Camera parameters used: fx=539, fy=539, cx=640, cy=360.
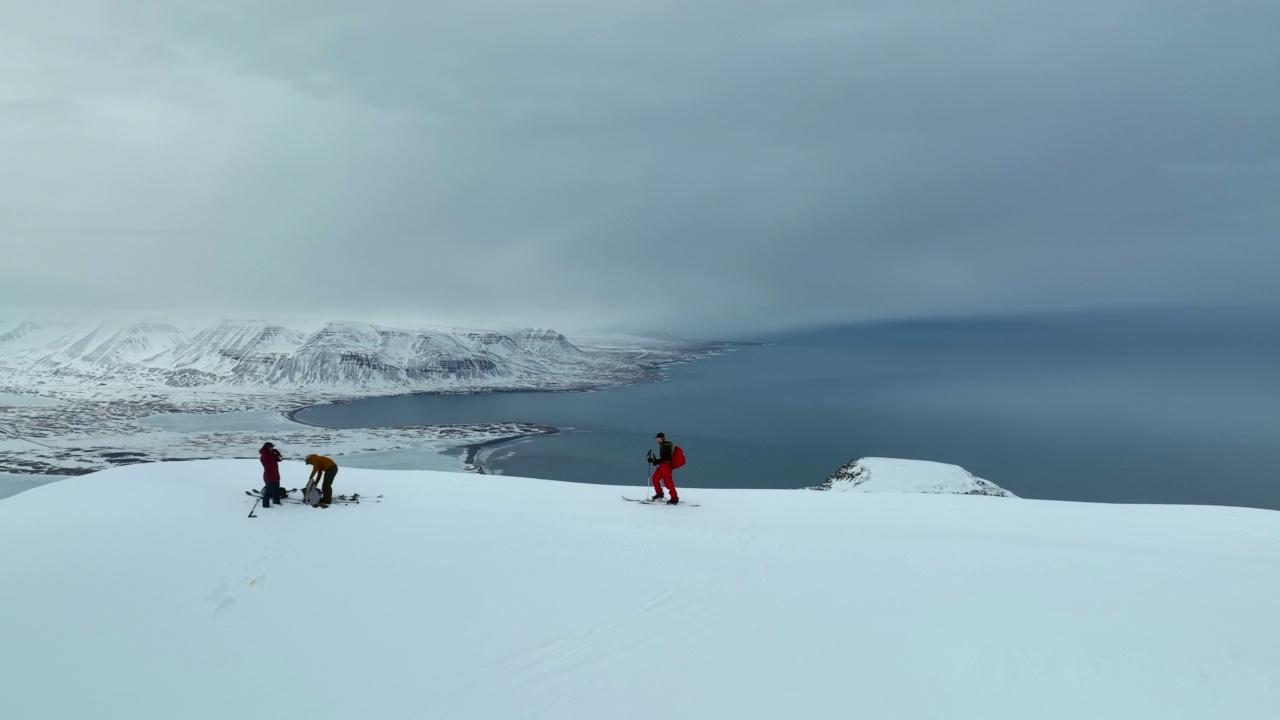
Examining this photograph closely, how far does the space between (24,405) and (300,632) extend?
487 ft

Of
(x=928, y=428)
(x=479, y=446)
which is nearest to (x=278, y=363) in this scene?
(x=479, y=446)

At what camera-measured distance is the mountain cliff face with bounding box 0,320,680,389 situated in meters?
151

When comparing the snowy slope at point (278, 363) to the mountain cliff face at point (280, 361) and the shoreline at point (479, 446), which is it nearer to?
the mountain cliff face at point (280, 361)

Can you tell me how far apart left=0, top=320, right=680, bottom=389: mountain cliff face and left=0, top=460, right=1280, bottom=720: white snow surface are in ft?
481

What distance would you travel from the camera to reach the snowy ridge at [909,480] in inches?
1428

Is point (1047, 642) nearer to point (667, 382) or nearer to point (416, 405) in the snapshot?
point (416, 405)

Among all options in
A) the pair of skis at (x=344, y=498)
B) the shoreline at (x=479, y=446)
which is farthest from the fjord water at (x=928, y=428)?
the pair of skis at (x=344, y=498)

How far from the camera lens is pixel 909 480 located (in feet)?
Answer: 125

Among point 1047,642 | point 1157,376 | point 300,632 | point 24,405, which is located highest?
point 1157,376

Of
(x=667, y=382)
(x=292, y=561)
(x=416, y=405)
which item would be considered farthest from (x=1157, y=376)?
(x=292, y=561)

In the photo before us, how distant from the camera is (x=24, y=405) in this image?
101812mm

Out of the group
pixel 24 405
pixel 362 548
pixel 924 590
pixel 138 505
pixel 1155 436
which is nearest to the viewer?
pixel 924 590

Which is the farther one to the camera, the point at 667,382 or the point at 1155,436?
the point at 667,382

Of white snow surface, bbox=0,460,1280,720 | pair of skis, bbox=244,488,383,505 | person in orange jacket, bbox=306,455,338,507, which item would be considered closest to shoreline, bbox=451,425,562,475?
pair of skis, bbox=244,488,383,505
